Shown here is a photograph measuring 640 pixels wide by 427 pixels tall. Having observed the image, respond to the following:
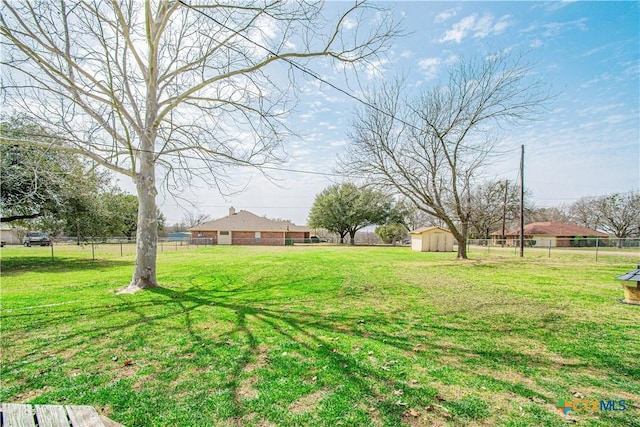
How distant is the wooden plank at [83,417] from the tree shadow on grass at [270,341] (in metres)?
0.67

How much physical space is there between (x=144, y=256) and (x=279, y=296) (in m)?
3.62

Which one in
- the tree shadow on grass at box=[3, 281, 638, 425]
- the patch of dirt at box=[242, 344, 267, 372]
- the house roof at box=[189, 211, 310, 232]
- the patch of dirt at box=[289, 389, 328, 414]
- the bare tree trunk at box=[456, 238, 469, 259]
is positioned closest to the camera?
the patch of dirt at box=[289, 389, 328, 414]

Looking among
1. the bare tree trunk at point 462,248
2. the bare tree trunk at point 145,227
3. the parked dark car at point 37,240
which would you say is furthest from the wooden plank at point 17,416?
the parked dark car at point 37,240

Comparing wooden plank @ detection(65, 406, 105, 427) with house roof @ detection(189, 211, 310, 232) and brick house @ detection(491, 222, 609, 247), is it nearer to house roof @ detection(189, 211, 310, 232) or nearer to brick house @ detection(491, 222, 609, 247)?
house roof @ detection(189, 211, 310, 232)

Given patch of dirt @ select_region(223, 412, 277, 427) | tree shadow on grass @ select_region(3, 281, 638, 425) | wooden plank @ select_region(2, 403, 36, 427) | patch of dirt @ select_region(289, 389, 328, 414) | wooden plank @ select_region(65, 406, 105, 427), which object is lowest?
tree shadow on grass @ select_region(3, 281, 638, 425)

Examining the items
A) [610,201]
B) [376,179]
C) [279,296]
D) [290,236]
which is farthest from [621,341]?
[610,201]

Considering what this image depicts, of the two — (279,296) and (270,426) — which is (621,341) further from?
(279,296)

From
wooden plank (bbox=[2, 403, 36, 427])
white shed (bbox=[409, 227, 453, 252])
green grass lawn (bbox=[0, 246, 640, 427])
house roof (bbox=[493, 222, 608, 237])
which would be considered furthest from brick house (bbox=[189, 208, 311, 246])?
wooden plank (bbox=[2, 403, 36, 427])

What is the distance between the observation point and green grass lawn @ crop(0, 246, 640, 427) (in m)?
2.51

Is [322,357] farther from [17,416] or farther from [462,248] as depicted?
[462,248]

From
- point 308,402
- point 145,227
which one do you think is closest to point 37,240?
point 145,227

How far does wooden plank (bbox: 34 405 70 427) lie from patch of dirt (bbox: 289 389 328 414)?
5.03 feet

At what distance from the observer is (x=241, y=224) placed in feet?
136

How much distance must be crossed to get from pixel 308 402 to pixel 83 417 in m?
1.61
